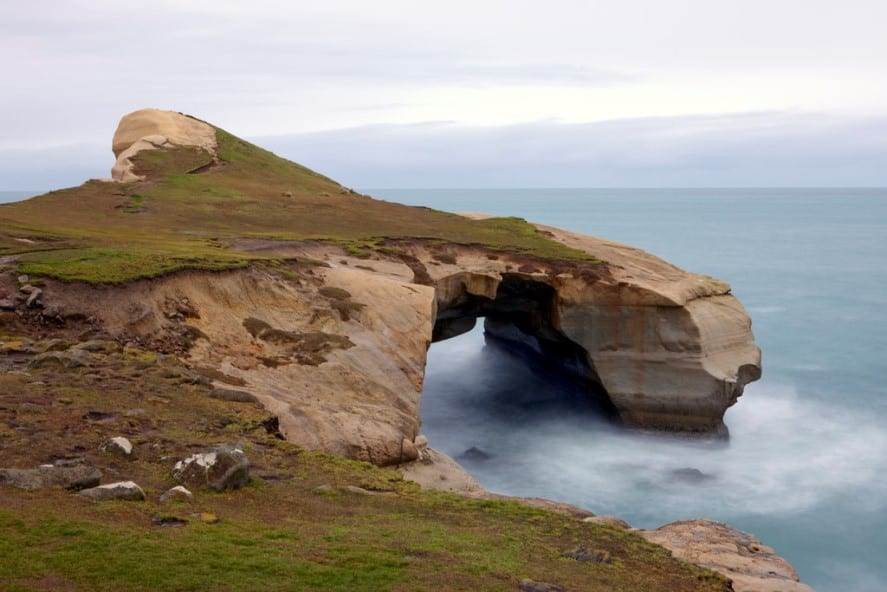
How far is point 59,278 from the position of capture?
27.2m

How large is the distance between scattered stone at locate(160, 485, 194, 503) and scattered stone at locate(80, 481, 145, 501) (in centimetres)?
38

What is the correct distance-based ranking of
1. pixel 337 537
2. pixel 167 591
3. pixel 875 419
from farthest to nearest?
pixel 875 419 → pixel 337 537 → pixel 167 591

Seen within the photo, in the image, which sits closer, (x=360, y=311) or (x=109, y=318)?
(x=109, y=318)

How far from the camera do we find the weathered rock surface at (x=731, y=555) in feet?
57.2

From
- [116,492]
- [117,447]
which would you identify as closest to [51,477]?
[116,492]

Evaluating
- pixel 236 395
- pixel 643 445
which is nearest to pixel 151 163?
pixel 643 445

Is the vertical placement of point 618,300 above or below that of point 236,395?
above

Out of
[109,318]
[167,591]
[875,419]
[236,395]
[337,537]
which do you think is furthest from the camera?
[875,419]

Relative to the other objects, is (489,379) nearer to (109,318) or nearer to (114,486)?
(109,318)

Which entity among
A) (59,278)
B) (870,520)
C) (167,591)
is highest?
(59,278)

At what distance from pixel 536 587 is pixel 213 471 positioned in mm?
6197

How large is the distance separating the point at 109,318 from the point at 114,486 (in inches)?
505

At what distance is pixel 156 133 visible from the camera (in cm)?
6612

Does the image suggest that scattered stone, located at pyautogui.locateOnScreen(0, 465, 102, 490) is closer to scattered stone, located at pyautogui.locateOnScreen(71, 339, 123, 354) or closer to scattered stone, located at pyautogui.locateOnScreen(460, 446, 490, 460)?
scattered stone, located at pyautogui.locateOnScreen(71, 339, 123, 354)
